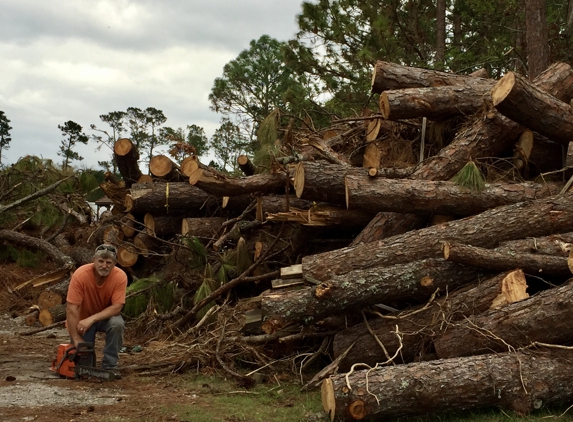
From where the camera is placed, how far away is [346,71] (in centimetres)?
1680

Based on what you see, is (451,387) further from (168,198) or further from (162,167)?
(162,167)

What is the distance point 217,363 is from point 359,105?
11.4 meters

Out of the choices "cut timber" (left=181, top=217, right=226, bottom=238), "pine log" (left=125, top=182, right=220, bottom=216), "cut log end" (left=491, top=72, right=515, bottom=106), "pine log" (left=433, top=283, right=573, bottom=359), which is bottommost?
"pine log" (left=433, top=283, right=573, bottom=359)

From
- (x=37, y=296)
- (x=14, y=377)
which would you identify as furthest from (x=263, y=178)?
(x=37, y=296)

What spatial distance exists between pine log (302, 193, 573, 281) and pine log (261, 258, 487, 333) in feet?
1.07

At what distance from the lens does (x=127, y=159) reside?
31.0ft

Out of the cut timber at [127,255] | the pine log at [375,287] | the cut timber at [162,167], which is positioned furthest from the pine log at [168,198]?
the pine log at [375,287]

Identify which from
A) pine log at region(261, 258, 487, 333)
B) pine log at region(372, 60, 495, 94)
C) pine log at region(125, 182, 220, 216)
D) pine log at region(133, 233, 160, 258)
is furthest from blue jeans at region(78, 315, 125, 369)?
pine log at region(372, 60, 495, 94)

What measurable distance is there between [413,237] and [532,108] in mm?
1954

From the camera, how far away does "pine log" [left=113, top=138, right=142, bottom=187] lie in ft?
30.7

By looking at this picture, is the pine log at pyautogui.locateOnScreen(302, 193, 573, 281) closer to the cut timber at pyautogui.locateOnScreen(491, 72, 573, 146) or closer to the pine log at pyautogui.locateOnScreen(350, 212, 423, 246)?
the pine log at pyautogui.locateOnScreen(350, 212, 423, 246)

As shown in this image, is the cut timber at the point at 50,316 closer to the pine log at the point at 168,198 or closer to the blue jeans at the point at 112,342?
the pine log at the point at 168,198

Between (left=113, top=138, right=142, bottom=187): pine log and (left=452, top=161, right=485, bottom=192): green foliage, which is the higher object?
(left=113, top=138, right=142, bottom=187): pine log

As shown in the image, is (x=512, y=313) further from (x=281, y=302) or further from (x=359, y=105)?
(x=359, y=105)
